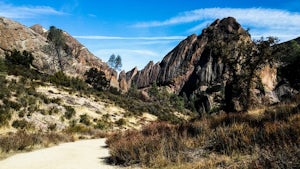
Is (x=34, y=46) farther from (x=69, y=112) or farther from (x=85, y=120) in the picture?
(x=85, y=120)

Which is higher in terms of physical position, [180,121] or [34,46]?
[34,46]

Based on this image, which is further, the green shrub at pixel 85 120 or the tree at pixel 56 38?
the tree at pixel 56 38

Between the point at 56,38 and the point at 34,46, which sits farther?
the point at 34,46

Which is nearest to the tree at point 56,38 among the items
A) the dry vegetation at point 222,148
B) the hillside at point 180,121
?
the hillside at point 180,121

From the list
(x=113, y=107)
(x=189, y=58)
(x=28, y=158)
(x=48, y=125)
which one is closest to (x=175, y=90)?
(x=189, y=58)

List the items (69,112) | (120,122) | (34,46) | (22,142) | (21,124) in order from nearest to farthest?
(22,142)
(21,124)
(69,112)
(120,122)
(34,46)

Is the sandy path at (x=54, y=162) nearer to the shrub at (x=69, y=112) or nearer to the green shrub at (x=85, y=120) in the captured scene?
the shrub at (x=69, y=112)

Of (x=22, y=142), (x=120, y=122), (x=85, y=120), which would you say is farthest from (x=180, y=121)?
(x=22, y=142)

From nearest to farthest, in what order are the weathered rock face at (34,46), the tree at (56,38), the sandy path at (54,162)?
the sandy path at (54,162) < the tree at (56,38) < the weathered rock face at (34,46)

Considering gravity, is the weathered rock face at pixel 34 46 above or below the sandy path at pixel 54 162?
above

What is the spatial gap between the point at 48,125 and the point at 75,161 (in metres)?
15.2

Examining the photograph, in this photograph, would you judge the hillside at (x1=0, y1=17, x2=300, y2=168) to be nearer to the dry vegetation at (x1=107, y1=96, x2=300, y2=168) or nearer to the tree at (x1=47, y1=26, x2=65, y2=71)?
the dry vegetation at (x1=107, y1=96, x2=300, y2=168)

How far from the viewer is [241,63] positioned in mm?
28766

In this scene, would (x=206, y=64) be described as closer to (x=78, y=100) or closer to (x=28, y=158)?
(x=78, y=100)
